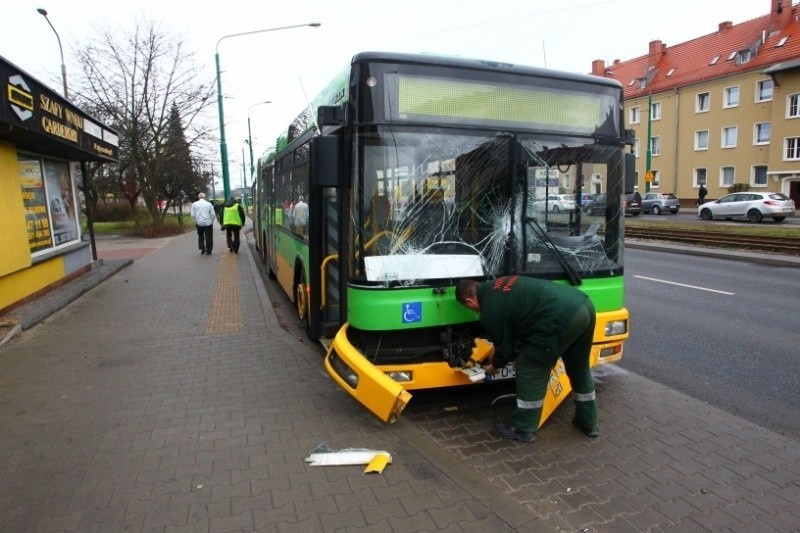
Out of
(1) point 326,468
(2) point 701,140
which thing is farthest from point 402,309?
(2) point 701,140

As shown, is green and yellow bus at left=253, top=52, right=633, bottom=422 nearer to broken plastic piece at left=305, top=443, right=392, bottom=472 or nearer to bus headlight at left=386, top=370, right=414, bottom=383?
bus headlight at left=386, top=370, right=414, bottom=383

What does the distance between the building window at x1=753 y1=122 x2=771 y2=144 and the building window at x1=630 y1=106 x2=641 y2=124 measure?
448 inches

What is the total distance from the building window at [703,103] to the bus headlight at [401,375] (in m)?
47.5

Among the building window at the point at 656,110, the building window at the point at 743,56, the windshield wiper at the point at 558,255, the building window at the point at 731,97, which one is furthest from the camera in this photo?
the building window at the point at 656,110

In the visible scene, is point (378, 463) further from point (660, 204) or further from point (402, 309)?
point (660, 204)

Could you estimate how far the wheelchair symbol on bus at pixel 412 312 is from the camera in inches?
158

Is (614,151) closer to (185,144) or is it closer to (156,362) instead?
(156,362)

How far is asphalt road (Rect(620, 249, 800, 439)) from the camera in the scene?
475cm

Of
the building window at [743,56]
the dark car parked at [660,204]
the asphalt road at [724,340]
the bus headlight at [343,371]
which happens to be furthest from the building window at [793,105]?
the bus headlight at [343,371]

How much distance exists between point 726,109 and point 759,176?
5.80m

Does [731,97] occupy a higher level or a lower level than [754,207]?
higher

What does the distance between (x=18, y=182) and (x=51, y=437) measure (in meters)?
6.03

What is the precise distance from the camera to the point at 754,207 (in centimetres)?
2684

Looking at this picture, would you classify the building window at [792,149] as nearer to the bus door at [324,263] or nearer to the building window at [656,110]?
the building window at [656,110]
